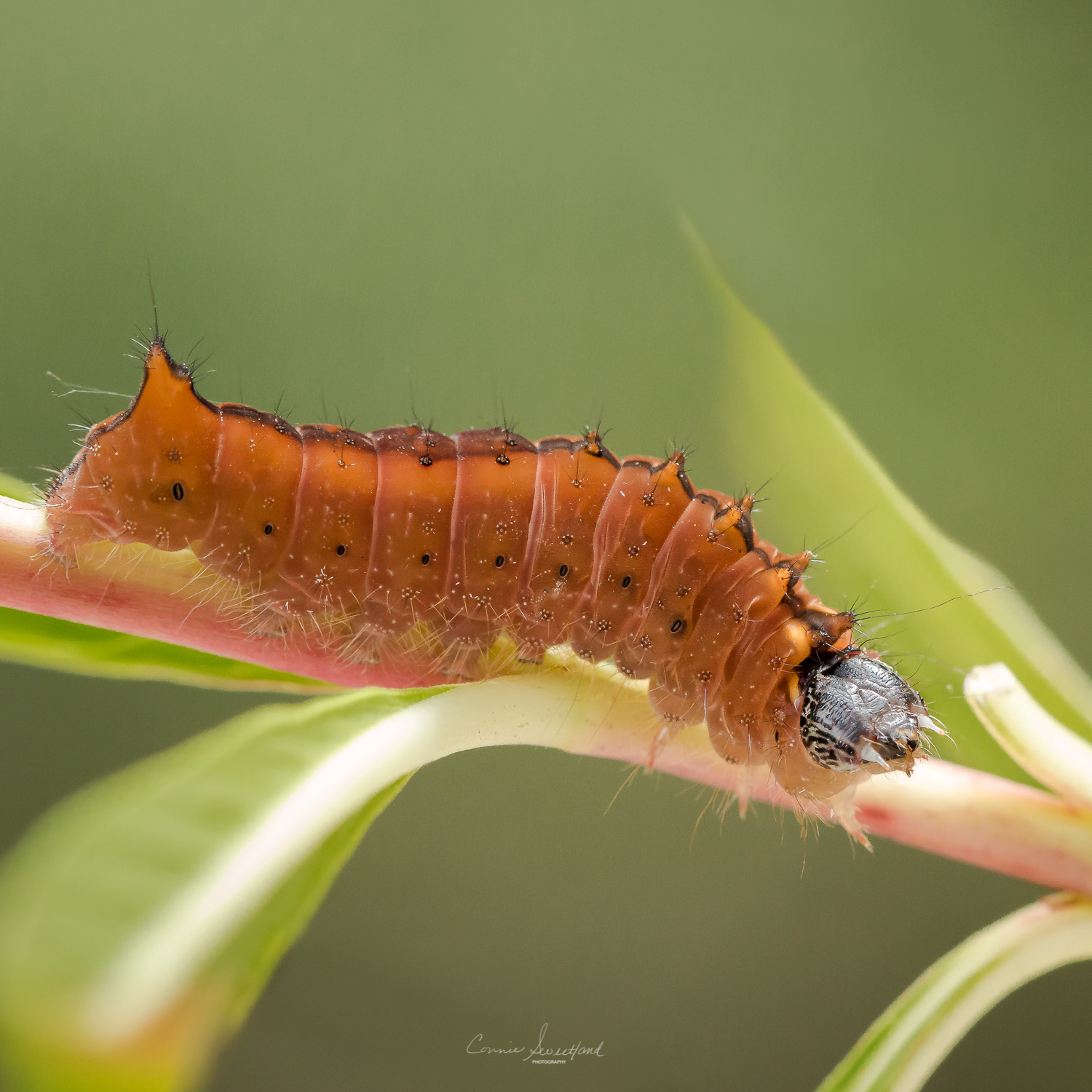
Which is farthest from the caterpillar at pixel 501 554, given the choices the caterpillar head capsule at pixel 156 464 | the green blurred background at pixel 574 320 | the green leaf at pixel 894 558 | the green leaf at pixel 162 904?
the green blurred background at pixel 574 320

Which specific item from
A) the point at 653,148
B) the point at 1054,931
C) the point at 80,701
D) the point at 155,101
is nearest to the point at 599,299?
the point at 653,148

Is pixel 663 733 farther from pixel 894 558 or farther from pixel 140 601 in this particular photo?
pixel 140 601

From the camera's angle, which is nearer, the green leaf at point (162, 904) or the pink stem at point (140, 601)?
the green leaf at point (162, 904)

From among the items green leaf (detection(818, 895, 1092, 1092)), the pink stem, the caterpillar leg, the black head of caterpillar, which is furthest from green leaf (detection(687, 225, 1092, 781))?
the pink stem

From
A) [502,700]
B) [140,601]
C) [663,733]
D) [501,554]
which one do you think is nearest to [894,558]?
[663,733]

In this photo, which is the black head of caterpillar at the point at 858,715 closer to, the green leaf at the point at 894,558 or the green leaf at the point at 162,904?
the green leaf at the point at 894,558

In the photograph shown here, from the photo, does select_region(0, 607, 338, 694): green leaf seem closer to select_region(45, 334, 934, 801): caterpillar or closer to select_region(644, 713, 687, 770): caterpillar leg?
select_region(45, 334, 934, 801): caterpillar
